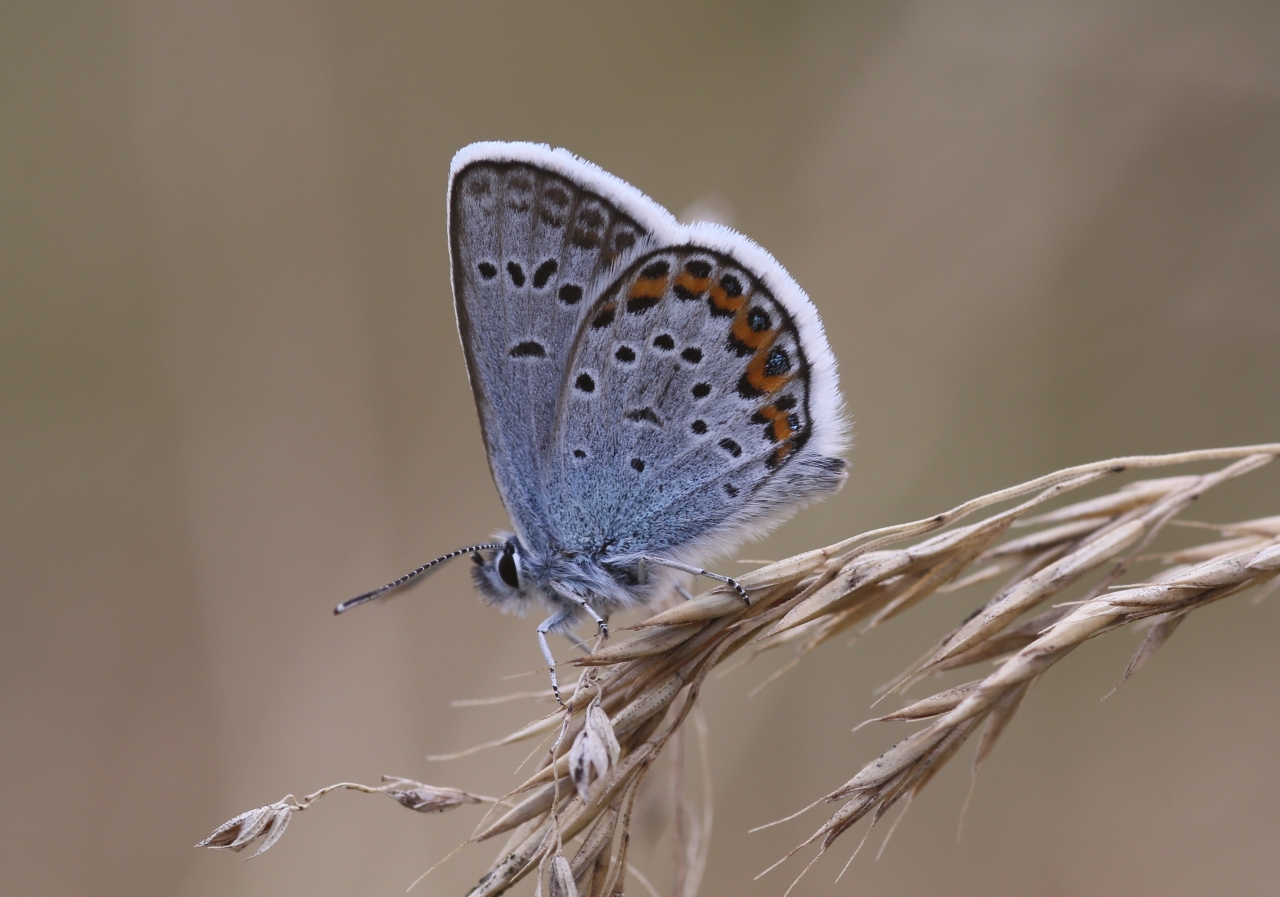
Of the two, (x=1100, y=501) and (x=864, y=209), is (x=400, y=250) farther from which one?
(x=1100, y=501)

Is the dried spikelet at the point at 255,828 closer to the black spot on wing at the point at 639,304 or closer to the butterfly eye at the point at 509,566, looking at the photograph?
the butterfly eye at the point at 509,566

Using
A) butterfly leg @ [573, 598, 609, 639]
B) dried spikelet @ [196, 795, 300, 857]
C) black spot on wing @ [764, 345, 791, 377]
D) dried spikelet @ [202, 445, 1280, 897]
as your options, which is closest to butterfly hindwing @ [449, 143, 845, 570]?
black spot on wing @ [764, 345, 791, 377]

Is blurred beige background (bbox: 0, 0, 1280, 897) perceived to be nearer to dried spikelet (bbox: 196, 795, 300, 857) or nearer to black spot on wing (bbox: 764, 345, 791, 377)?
black spot on wing (bbox: 764, 345, 791, 377)

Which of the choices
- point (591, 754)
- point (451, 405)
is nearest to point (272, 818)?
point (591, 754)

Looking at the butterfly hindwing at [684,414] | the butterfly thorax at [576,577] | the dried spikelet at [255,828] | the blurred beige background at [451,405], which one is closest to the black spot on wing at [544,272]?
the butterfly hindwing at [684,414]

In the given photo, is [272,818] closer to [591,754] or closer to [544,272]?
[591,754]
